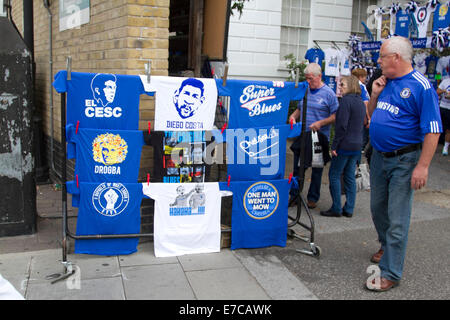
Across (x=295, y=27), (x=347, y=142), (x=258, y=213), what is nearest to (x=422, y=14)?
(x=295, y=27)

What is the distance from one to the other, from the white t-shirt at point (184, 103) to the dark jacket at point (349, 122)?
2134 millimetres

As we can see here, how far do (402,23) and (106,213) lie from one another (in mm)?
8982

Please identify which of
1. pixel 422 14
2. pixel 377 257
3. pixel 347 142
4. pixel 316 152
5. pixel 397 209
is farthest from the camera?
pixel 422 14

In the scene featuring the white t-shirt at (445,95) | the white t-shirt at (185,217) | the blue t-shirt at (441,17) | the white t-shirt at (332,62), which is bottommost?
the white t-shirt at (185,217)

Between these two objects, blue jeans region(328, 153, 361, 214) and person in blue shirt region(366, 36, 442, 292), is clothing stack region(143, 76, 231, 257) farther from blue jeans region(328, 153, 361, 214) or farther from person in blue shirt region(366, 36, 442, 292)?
blue jeans region(328, 153, 361, 214)

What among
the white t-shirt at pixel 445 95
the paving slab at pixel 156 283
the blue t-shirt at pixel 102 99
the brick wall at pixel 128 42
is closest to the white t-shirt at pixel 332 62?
the white t-shirt at pixel 445 95

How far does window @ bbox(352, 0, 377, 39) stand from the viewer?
14.3 metres

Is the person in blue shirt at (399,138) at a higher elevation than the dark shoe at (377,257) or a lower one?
higher

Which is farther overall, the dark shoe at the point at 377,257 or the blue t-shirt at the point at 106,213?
the dark shoe at the point at 377,257

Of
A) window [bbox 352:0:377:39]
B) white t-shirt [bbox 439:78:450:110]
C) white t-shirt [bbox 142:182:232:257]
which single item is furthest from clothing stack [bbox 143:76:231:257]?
window [bbox 352:0:377:39]

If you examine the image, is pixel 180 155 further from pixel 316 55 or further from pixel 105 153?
pixel 316 55

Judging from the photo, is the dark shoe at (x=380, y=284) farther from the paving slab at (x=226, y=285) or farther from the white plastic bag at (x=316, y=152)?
the white plastic bag at (x=316, y=152)

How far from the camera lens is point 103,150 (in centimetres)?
433

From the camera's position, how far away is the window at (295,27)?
13.3 m
